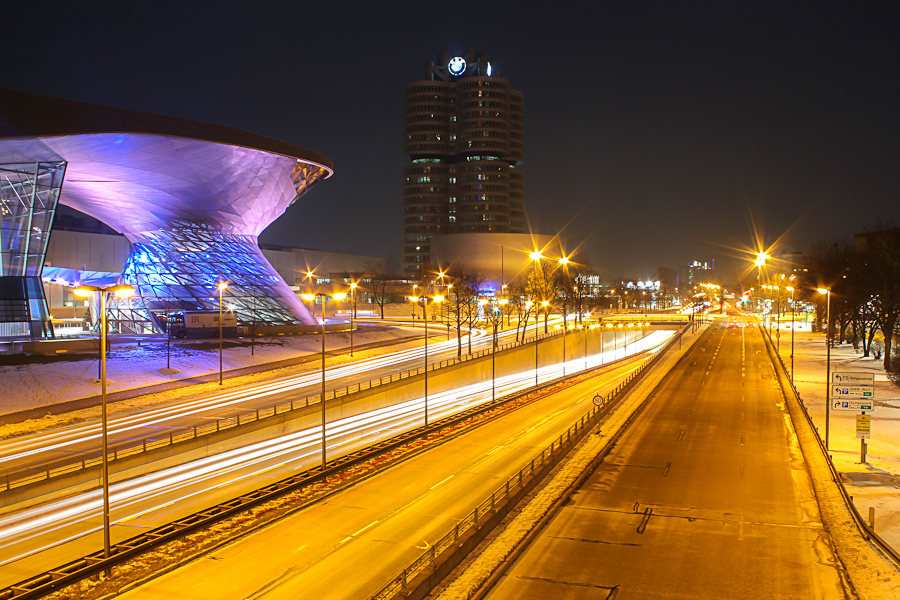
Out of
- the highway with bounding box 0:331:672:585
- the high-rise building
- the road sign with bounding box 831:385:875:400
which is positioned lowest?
the highway with bounding box 0:331:672:585

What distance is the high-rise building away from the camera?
186125 mm

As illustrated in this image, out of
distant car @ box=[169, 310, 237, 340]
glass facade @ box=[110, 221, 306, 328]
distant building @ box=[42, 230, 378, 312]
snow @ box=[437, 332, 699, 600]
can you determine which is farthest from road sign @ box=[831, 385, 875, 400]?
distant building @ box=[42, 230, 378, 312]

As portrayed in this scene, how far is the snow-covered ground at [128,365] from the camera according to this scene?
3416 cm

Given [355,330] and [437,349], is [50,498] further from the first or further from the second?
[355,330]

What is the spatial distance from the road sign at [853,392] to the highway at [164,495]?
19.9 m

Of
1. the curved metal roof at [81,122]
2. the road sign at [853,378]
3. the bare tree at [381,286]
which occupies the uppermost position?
the curved metal roof at [81,122]

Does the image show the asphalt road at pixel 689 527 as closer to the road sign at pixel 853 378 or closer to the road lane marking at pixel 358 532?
the road sign at pixel 853 378

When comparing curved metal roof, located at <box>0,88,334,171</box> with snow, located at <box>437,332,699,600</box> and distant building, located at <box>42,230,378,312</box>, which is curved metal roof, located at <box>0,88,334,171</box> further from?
snow, located at <box>437,332,699,600</box>

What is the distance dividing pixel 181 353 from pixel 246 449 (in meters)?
22.5

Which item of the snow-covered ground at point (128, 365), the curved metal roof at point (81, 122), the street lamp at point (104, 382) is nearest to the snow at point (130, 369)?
the snow-covered ground at point (128, 365)

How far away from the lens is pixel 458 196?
190000mm

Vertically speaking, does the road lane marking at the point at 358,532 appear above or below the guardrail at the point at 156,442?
below

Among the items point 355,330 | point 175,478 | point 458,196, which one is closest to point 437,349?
point 355,330

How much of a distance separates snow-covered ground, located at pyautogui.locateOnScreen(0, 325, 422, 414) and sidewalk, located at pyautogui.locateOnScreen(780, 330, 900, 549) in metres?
33.5
